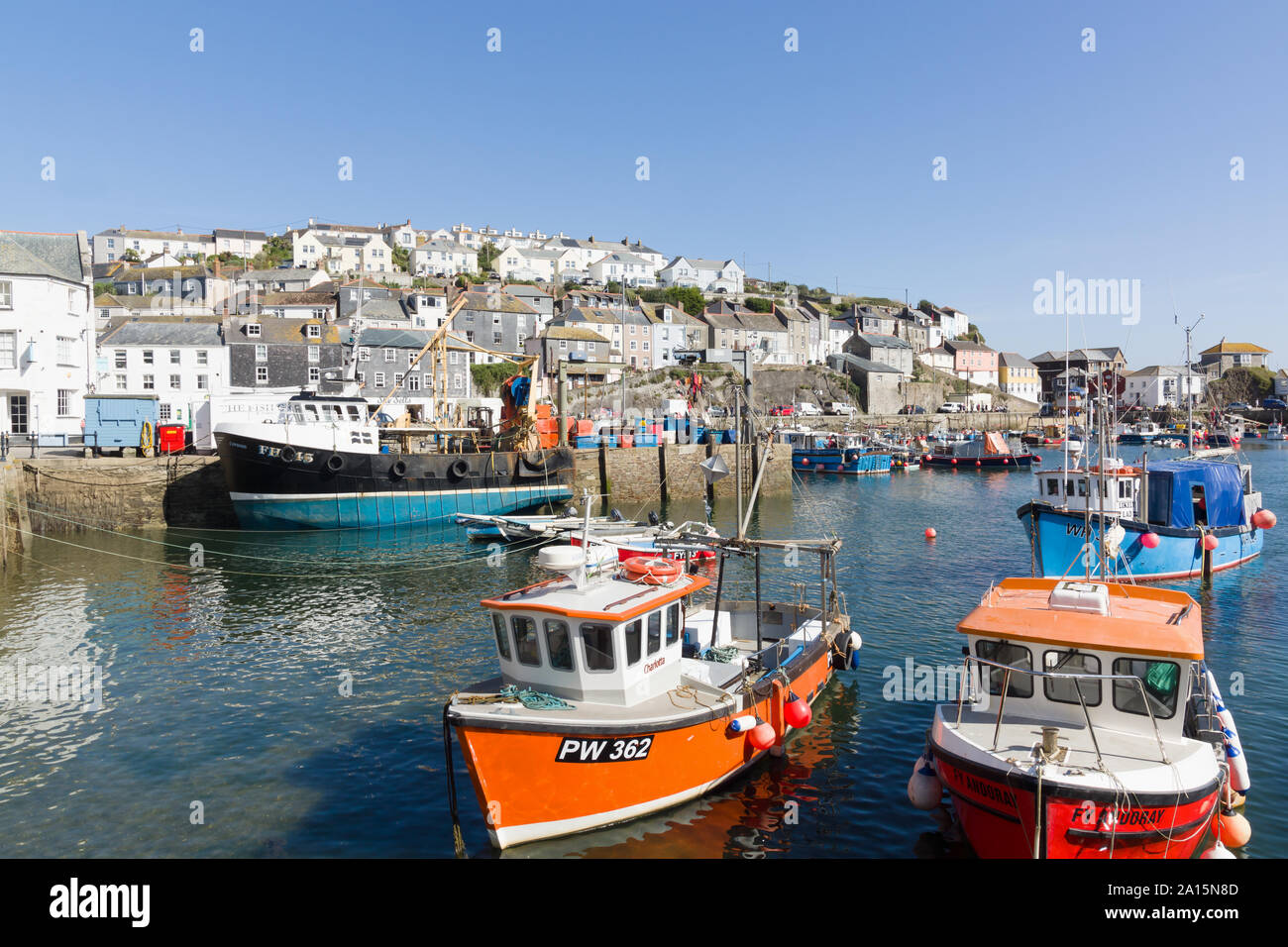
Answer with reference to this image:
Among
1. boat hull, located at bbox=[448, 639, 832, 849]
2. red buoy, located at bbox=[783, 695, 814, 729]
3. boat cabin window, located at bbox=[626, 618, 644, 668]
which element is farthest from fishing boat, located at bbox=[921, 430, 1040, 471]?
boat cabin window, located at bbox=[626, 618, 644, 668]

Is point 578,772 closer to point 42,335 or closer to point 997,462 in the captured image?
point 42,335

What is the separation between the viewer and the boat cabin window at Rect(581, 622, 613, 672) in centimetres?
1195

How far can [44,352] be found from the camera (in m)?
40.9

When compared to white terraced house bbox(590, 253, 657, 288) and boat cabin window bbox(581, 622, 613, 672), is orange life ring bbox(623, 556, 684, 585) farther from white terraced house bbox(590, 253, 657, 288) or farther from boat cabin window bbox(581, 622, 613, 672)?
white terraced house bbox(590, 253, 657, 288)

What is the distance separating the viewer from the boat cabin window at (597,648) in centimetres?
1195

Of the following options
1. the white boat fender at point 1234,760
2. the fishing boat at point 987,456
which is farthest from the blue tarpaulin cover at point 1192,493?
the fishing boat at point 987,456

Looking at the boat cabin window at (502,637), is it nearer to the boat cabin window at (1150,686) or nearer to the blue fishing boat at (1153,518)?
the boat cabin window at (1150,686)

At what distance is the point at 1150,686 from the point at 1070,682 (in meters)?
0.95

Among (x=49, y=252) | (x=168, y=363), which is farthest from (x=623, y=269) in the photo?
(x=49, y=252)

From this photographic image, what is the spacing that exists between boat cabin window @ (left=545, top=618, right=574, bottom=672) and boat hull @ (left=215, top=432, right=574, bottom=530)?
93.8 ft

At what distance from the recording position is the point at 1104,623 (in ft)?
37.7
